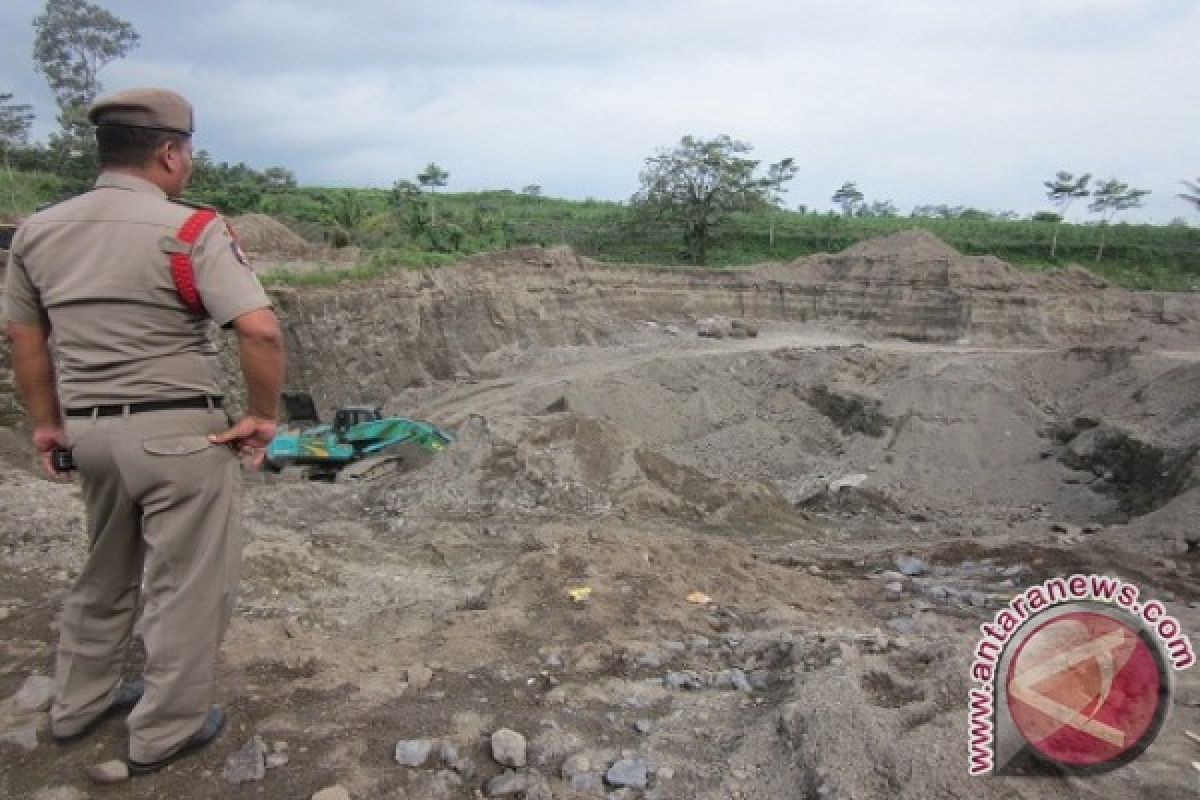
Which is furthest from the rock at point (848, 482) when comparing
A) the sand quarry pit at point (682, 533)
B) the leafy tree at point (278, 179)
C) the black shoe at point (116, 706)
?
the leafy tree at point (278, 179)

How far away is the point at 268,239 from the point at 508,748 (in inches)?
814

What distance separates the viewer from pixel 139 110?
2.72m

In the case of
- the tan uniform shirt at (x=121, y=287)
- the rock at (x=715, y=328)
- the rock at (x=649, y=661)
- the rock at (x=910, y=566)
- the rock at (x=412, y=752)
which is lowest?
the rock at (x=910, y=566)

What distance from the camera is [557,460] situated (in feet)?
35.7

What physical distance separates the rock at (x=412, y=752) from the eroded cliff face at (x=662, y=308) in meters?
13.7

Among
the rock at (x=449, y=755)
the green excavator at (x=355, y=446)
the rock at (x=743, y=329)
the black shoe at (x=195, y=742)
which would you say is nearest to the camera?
the black shoe at (x=195, y=742)

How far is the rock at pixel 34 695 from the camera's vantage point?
3.15m

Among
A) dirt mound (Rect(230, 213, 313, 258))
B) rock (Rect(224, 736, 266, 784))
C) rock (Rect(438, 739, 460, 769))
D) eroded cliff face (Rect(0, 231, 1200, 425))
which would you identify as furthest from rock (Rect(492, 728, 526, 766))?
dirt mound (Rect(230, 213, 313, 258))

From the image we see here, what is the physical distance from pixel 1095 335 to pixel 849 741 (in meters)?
23.0

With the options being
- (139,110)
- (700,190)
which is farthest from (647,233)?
(139,110)

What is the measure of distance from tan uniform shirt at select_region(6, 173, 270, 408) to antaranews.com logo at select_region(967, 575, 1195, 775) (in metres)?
2.78

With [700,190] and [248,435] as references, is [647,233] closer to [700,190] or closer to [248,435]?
[700,190]

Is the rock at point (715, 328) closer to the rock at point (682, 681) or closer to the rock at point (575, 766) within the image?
the rock at point (682, 681)

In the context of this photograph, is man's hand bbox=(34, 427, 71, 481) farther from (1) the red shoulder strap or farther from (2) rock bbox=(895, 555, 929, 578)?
(2) rock bbox=(895, 555, 929, 578)
